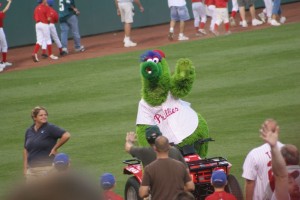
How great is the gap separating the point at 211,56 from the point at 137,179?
11.2 m

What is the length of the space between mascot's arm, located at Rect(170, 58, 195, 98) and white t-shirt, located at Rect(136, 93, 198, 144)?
120mm

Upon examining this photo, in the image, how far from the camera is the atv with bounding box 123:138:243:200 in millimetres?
7914

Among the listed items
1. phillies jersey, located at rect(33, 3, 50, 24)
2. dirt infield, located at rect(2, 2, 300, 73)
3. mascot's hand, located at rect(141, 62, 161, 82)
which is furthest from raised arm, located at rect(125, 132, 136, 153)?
phillies jersey, located at rect(33, 3, 50, 24)

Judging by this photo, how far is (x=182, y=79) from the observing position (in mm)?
8875

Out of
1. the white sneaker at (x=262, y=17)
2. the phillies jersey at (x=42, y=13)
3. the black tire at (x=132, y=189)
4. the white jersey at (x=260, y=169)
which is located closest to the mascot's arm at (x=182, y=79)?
the black tire at (x=132, y=189)

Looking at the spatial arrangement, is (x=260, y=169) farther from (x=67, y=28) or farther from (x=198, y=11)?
(x=198, y=11)

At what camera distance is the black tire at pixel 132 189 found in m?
8.46

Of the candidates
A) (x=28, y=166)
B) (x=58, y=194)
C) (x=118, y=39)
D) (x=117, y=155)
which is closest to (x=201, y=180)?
(x=28, y=166)

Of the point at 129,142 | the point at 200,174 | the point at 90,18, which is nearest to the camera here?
the point at 129,142

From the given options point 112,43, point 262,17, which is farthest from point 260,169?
point 262,17

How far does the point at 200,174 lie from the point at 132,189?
940 millimetres

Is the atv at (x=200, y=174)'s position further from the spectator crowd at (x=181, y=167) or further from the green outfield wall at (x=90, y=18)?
the green outfield wall at (x=90, y=18)

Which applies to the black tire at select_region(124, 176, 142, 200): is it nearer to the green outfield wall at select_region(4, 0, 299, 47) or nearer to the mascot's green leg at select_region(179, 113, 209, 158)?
the mascot's green leg at select_region(179, 113, 209, 158)

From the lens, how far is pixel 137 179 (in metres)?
8.46
